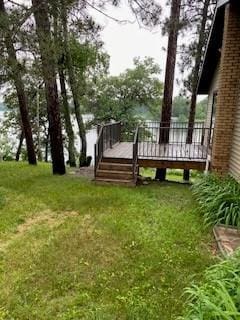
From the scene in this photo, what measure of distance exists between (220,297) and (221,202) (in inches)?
125

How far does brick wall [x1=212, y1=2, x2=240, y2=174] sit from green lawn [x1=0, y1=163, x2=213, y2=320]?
4.27 ft

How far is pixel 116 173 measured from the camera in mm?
8633

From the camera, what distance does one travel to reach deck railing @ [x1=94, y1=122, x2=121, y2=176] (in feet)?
28.7

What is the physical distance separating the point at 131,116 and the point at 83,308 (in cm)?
2006

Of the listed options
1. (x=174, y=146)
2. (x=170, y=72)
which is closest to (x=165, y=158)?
(x=174, y=146)

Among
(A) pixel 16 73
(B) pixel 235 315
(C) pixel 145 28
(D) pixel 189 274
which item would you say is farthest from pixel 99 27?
(B) pixel 235 315

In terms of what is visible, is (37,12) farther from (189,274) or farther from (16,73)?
(189,274)

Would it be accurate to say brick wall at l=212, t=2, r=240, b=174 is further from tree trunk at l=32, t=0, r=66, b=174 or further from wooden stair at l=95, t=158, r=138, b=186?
tree trunk at l=32, t=0, r=66, b=174

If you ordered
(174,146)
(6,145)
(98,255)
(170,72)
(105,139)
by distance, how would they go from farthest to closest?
1. (6,145)
2. (174,146)
3. (170,72)
4. (105,139)
5. (98,255)

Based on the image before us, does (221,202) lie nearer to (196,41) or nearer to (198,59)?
(198,59)

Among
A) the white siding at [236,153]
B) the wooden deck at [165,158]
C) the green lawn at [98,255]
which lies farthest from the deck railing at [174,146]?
the green lawn at [98,255]

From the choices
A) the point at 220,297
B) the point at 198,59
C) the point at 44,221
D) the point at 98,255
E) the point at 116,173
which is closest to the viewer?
the point at 220,297

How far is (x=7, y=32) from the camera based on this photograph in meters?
5.96

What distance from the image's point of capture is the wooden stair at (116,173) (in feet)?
27.7
